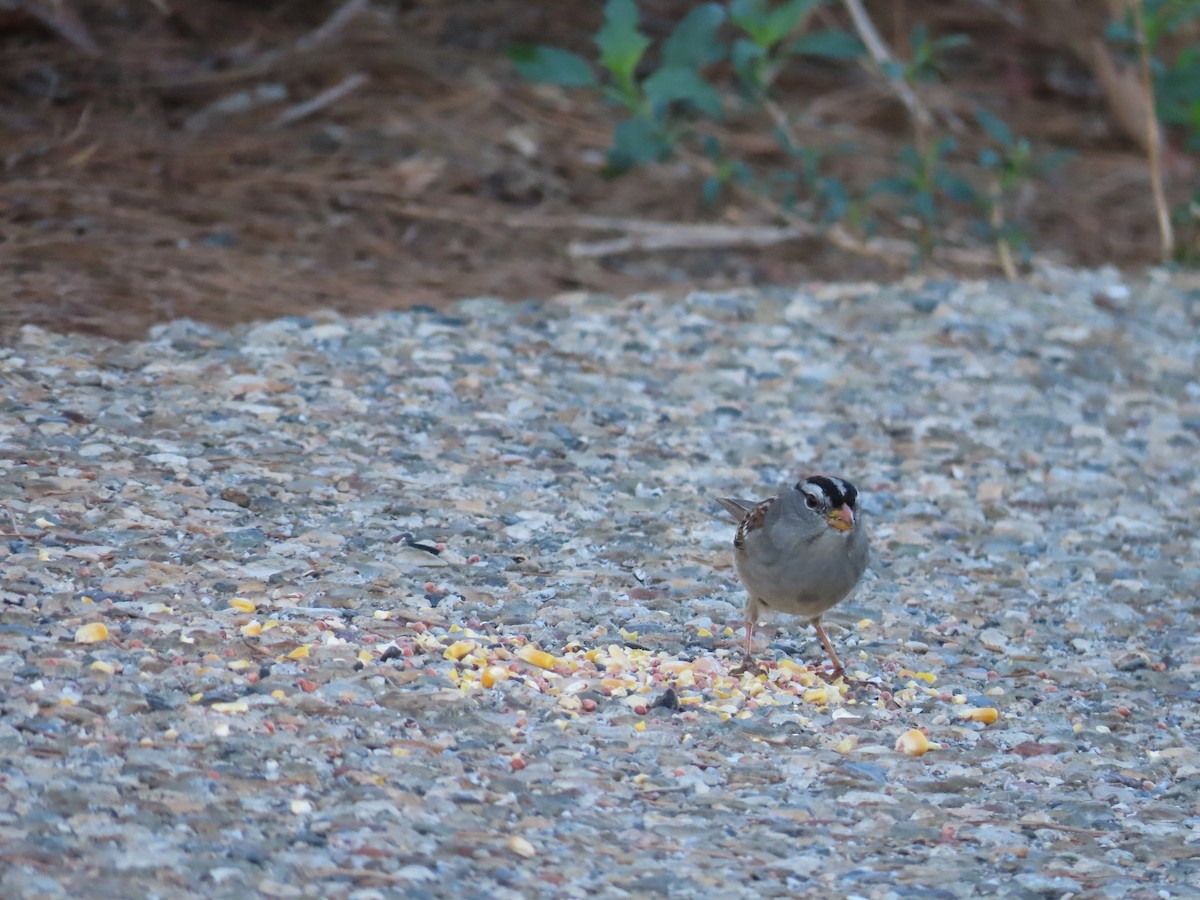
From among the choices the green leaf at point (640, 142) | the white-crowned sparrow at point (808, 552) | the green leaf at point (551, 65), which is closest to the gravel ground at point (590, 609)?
the white-crowned sparrow at point (808, 552)

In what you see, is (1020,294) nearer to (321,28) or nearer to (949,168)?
(949,168)

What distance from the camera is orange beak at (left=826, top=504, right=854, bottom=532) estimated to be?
4.64 m

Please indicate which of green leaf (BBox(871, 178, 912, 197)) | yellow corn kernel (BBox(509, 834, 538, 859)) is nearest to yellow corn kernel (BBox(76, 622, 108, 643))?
yellow corn kernel (BBox(509, 834, 538, 859))

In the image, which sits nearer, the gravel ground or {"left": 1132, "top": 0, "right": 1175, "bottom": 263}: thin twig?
the gravel ground

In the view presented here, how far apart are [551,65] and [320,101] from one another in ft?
5.69

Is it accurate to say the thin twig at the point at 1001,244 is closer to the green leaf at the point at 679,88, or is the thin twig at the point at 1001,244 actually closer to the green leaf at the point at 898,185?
the green leaf at the point at 898,185

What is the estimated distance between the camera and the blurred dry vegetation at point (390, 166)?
7199 millimetres

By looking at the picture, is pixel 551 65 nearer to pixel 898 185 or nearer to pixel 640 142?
pixel 640 142

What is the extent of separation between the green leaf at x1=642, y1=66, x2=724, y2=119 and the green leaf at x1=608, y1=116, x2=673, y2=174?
0.26 meters

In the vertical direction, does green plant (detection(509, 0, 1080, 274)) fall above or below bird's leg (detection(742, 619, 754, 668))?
above

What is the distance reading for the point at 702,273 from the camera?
337 inches

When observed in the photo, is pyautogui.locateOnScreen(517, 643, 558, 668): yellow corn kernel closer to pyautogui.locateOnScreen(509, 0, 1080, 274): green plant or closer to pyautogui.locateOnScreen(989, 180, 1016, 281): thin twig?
pyautogui.locateOnScreen(509, 0, 1080, 274): green plant

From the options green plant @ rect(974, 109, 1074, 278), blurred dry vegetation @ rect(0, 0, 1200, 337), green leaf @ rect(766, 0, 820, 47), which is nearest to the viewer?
blurred dry vegetation @ rect(0, 0, 1200, 337)

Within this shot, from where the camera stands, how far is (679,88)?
7.54 meters
